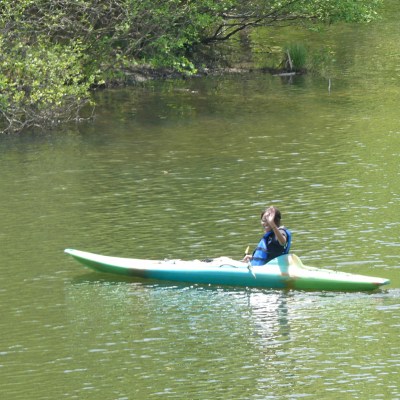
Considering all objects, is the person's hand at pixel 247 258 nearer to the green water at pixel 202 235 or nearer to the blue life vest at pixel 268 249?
the blue life vest at pixel 268 249

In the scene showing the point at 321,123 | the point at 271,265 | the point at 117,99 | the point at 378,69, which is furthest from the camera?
the point at 378,69

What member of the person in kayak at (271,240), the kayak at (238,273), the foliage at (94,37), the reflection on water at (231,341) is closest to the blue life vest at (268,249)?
the person in kayak at (271,240)

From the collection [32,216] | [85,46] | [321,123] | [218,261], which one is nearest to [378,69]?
[321,123]

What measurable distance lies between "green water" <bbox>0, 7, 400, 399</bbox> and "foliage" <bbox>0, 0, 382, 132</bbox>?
813 mm

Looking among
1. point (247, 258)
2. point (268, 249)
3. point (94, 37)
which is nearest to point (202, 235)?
point (247, 258)

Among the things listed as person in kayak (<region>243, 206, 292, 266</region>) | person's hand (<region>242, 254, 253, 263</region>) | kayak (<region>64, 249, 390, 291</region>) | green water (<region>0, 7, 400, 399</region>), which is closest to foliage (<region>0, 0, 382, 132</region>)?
green water (<region>0, 7, 400, 399</region>)

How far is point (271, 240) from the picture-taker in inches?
575

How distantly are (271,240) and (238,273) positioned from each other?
0.59 metres

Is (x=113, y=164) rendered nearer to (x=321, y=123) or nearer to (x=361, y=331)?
(x=321, y=123)

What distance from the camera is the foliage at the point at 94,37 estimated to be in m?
24.6

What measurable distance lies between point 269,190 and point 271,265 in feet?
16.5

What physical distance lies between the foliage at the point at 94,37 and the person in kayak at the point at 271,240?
10.5 meters

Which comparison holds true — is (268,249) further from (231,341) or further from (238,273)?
(231,341)

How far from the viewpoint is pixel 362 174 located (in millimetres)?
20109
